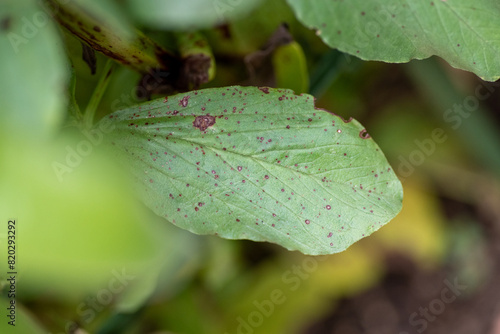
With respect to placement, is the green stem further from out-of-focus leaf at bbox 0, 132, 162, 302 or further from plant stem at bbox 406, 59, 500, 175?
plant stem at bbox 406, 59, 500, 175

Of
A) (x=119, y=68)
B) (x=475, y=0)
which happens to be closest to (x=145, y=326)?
(x=119, y=68)

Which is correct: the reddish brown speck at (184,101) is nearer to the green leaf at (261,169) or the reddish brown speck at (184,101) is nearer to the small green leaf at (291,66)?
the green leaf at (261,169)

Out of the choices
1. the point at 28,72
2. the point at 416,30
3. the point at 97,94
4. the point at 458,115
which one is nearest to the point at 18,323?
the point at 97,94

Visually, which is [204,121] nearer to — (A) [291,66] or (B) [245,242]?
(A) [291,66]

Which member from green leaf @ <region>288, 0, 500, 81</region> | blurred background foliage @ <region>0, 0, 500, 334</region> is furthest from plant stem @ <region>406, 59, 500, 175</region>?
green leaf @ <region>288, 0, 500, 81</region>

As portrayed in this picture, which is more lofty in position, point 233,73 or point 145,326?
point 233,73

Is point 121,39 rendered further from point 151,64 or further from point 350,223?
point 350,223
